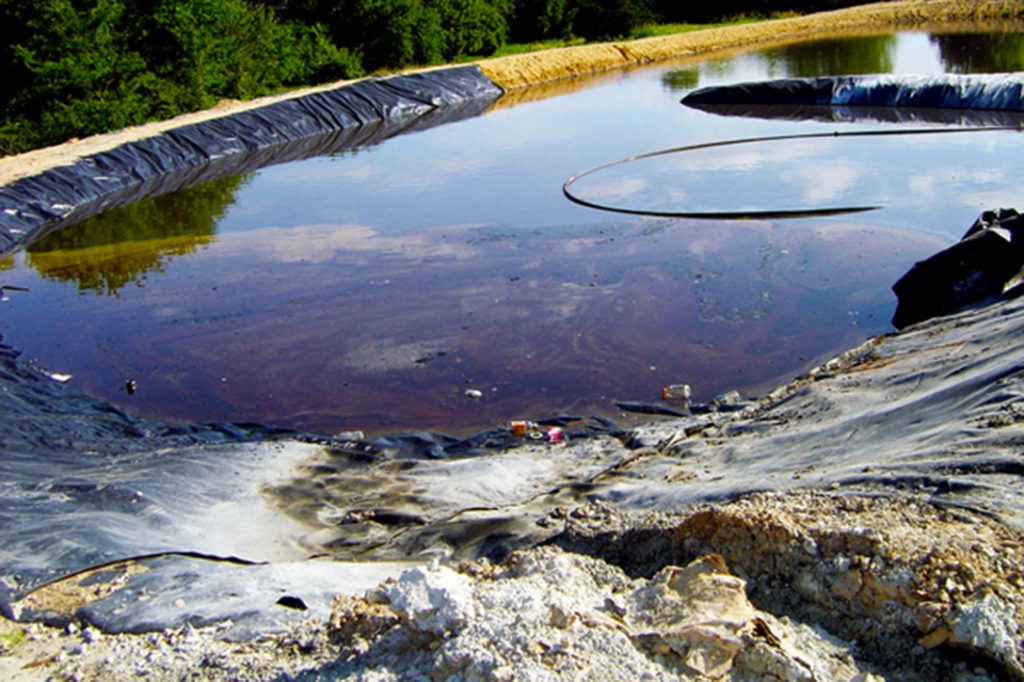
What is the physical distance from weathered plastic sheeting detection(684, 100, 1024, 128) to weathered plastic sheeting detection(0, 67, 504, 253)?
5.23 meters

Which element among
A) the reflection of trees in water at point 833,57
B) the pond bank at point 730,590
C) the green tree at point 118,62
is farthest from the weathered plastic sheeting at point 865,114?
the pond bank at point 730,590

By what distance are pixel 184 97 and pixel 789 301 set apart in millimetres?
12881

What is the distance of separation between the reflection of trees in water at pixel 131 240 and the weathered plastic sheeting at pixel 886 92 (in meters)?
9.68

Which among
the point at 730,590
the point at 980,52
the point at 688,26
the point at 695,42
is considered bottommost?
Answer: the point at 730,590

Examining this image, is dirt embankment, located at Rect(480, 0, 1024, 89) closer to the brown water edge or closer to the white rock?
the brown water edge

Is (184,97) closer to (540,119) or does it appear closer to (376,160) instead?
(376,160)

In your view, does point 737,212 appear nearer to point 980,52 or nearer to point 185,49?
point 185,49

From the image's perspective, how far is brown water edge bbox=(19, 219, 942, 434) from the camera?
279 inches

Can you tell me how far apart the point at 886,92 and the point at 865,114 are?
3.41 feet

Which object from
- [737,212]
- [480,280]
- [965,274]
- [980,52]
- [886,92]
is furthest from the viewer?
[980,52]

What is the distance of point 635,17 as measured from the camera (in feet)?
97.6

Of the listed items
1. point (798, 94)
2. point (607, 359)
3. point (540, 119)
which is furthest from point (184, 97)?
point (607, 359)

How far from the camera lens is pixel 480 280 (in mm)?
9422

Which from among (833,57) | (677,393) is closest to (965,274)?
(677,393)
